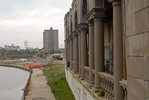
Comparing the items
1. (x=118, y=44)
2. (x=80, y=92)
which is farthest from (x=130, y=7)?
(x=80, y=92)

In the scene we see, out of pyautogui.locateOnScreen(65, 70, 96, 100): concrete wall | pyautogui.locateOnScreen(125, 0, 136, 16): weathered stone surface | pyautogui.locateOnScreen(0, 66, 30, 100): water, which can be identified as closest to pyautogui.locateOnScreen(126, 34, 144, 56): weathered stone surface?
pyautogui.locateOnScreen(125, 0, 136, 16): weathered stone surface

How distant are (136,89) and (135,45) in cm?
96

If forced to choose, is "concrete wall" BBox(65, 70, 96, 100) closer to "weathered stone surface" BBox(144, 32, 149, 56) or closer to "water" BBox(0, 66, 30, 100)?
"weathered stone surface" BBox(144, 32, 149, 56)

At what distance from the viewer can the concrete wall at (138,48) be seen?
3867 millimetres

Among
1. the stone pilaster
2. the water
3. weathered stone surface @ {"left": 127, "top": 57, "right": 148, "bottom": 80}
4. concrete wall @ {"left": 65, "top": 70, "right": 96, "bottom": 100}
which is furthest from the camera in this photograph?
the water

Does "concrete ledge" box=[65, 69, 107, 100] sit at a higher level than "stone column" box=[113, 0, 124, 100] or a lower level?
lower

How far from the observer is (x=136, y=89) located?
168 inches

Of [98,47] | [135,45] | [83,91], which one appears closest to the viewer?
[135,45]

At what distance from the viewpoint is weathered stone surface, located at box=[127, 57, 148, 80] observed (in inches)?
155

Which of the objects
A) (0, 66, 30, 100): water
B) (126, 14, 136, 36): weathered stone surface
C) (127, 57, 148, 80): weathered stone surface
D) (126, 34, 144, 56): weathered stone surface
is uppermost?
(126, 14, 136, 36): weathered stone surface

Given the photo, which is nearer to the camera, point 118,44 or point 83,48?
point 118,44

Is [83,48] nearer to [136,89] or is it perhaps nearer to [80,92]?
[80,92]

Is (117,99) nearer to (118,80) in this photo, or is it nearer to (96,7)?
(118,80)

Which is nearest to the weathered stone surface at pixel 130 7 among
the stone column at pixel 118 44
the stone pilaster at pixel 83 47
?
the stone column at pixel 118 44
